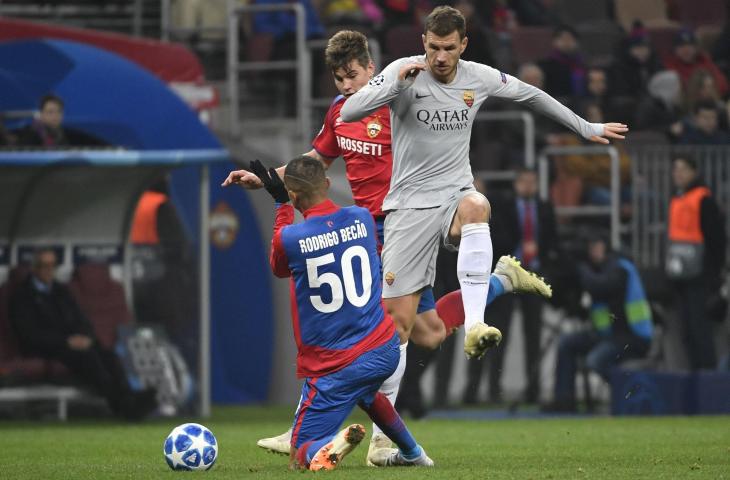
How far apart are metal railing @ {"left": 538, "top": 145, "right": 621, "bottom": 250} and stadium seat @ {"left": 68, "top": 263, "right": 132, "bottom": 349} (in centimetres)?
469

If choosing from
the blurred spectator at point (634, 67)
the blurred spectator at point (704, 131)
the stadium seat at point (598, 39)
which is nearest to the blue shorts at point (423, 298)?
the blurred spectator at point (704, 131)

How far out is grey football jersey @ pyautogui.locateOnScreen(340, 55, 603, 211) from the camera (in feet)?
28.9

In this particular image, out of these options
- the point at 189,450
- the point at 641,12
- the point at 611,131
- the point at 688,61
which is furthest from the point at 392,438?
the point at 641,12

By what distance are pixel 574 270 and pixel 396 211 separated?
6.77 m

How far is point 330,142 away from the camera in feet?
31.4

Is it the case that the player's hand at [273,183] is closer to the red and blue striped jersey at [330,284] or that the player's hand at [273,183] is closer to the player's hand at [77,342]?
the red and blue striped jersey at [330,284]

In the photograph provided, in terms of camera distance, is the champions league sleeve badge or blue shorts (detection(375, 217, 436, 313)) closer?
the champions league sleeve badge

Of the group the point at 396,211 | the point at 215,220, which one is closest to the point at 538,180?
the point at 215,220

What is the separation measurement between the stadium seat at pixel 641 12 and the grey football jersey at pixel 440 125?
13.6 meters

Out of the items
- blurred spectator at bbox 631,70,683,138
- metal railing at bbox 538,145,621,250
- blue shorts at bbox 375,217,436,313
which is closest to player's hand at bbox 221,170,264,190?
blue shorts at bbox 375,217,436,313

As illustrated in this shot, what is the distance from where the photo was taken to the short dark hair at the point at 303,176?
26.4 ft

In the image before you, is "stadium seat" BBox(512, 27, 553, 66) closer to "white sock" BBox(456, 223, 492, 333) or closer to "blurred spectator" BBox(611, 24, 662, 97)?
"blurred spectator" BBox(611, 24, 662, 97)

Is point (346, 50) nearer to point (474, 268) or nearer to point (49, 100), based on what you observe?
point (474, 268)

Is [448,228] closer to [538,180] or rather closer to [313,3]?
[538,180]
